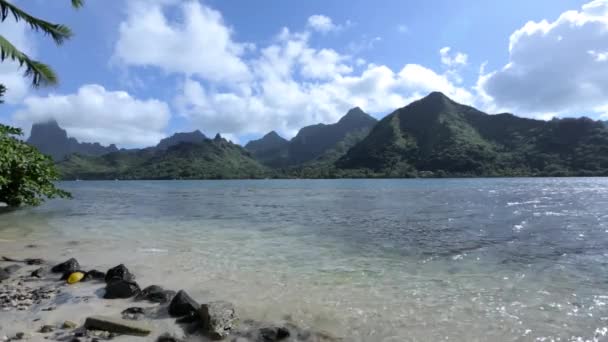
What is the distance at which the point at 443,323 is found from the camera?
27.9 feet

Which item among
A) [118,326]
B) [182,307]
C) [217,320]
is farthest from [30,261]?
[217,320]

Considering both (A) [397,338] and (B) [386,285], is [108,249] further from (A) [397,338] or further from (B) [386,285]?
(A) [397,338]

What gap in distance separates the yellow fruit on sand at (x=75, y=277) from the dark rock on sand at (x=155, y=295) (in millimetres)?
2750

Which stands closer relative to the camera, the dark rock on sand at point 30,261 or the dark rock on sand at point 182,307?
the dark rock on sand at point 182,307

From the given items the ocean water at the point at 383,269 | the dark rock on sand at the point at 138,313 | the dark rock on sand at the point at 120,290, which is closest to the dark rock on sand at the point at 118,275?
the ocean water at the point at 383,269

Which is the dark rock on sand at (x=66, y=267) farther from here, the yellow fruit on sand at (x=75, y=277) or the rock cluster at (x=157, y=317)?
the rock cluster at (x=157, y=317)

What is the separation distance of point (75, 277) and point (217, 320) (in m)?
5.93

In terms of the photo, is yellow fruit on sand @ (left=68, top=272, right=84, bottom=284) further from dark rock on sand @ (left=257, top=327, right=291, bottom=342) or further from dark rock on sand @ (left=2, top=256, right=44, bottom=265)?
dark rock on sand @ (left=257, top=327, right=291, bottom=342)

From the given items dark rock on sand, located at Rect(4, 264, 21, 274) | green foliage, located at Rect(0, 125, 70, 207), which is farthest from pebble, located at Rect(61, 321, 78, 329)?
green foliage, located at Rect(0, 125, 70, 207)

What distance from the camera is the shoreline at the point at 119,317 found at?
733cm

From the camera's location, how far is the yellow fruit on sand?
11289mm

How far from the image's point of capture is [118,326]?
24.1 ft

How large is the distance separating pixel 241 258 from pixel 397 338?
8.75 metres

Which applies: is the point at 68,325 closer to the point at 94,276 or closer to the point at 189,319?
the point at 189,319
